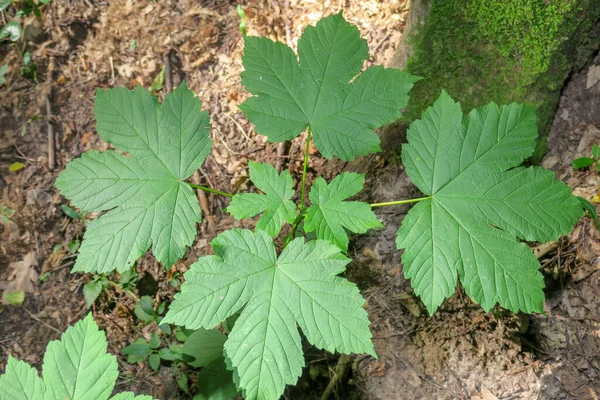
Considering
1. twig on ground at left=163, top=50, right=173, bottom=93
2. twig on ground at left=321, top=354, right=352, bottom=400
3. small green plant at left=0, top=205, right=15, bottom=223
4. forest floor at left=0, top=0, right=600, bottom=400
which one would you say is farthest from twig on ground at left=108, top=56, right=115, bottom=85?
twig on ground at left=321, top=354, right=352, bottom=400

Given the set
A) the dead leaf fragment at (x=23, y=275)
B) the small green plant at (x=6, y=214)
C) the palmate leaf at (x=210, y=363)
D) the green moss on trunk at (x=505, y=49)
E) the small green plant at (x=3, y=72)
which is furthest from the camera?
the small green plant at (x=3, y=72)

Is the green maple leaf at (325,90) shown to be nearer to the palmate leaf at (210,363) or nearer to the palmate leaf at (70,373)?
the palmate leaf at (70,373)

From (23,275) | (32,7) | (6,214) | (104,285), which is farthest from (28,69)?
(104,285)

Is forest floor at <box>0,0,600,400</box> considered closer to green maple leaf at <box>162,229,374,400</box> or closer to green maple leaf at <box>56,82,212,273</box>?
green maple leaf at <box>162,229,374,400</box>

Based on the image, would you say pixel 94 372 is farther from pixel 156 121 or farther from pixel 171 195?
pixel 156 121

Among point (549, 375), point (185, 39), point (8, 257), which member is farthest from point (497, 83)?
point (8, 257)

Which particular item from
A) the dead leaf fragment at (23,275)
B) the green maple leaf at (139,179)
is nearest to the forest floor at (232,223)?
the dead leaf fragment at (23,275)

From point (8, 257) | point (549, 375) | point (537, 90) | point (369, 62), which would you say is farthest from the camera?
point (8, 257)
